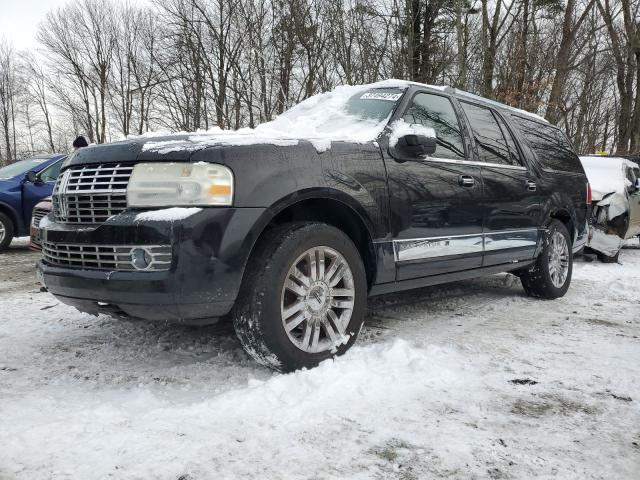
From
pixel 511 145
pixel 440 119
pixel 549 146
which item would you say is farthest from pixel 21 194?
pixel 549 146

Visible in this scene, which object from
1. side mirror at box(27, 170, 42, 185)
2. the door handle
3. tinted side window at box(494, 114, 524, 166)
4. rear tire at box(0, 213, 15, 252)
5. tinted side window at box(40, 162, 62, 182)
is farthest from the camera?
tinted side window at box(40, 162, 62, 182)

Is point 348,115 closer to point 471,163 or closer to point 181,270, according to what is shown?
point 471,163

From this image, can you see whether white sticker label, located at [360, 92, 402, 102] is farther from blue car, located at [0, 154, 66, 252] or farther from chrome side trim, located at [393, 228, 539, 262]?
blue car, located at [0, 154, 66, 252]

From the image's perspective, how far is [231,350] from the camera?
311 cm

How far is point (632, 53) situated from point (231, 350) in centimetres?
2697

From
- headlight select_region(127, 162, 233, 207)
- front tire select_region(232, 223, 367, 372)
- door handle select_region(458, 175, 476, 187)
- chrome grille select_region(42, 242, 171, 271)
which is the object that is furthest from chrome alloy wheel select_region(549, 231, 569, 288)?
chrome grille select_region(42, 242, 171, 271)

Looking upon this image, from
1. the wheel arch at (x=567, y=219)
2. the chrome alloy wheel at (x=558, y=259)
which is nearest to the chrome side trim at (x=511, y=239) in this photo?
the chrome alloy wheel at (x=558, y=259)

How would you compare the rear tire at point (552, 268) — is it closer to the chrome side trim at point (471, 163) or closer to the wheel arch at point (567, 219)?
the wheel arch at point (567, 219)

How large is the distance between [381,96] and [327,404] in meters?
2.28

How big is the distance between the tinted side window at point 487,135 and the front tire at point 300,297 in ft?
6.00

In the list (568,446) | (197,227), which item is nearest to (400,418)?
(568,446)

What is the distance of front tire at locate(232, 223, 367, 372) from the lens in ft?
8.31

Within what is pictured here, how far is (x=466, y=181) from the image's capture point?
3.80 m

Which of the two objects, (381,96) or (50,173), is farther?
(50,173)
